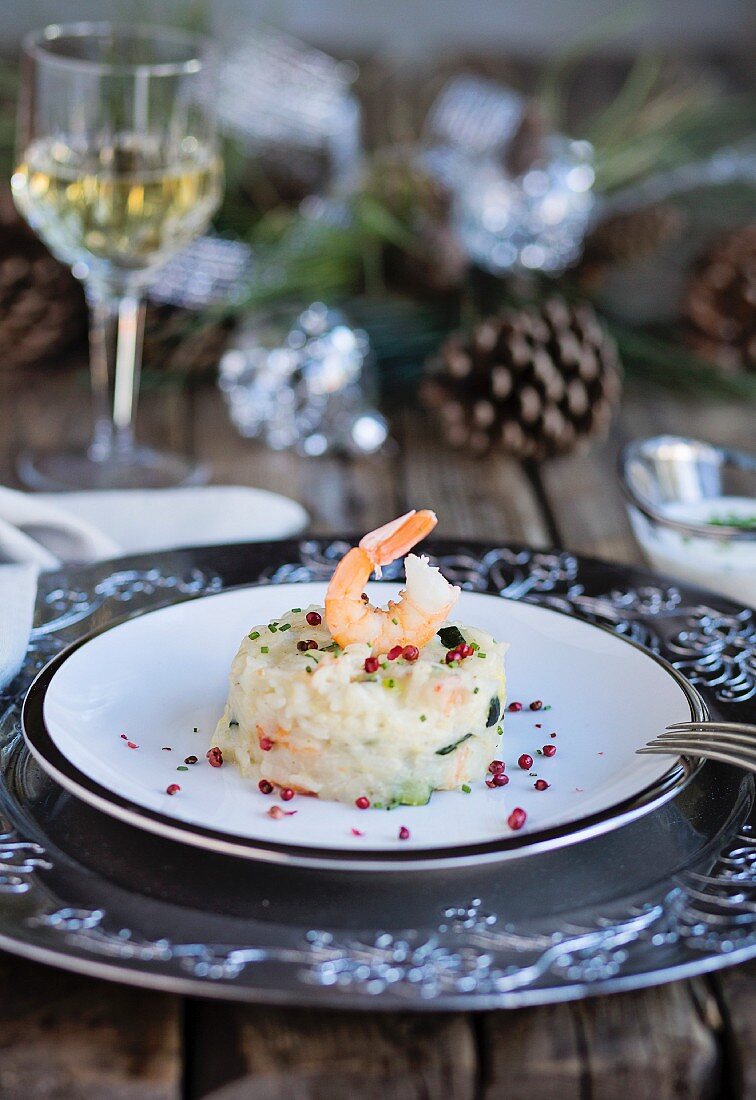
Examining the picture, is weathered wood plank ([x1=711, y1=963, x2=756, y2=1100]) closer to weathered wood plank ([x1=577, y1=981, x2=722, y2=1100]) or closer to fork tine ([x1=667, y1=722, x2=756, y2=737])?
weathered wood plank ([x1=577, y1=981, x2=722, y2=1100])

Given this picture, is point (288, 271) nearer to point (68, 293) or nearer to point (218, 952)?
point (68, 293)

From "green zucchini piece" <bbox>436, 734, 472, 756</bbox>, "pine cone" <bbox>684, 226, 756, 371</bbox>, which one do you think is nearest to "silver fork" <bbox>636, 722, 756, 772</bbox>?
"green zucchini piece" <bbox>436, 734, 472, 756</bbox>

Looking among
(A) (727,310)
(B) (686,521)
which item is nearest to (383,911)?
(B) (686,521)

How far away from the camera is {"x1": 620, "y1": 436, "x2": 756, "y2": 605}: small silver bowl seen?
159cm

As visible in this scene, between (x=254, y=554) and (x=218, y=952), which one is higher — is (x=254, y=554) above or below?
below

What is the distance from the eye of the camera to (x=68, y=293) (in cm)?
242

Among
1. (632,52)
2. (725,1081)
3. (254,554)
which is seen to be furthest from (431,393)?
(632,52)

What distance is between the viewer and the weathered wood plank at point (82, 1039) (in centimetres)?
83

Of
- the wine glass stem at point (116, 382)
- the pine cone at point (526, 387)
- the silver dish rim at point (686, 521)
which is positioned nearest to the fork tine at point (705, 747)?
the silver dish rim at point (686, 521)

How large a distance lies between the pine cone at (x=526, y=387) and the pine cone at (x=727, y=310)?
0.44 meters

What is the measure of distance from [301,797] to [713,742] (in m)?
0.32

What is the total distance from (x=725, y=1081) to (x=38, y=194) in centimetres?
152

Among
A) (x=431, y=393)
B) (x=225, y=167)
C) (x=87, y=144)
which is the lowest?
(x=431, y=393)

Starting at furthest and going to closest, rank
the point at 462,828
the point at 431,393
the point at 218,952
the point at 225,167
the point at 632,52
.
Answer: the point at 632,52 → the point at 225,167 → the point at 431,393 → the point at 462,828 → the point at 218,952
